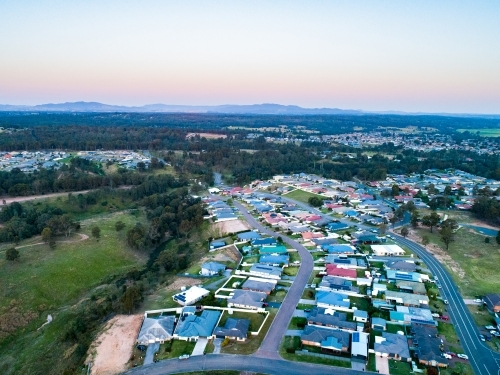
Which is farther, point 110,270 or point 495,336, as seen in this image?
point 110,270

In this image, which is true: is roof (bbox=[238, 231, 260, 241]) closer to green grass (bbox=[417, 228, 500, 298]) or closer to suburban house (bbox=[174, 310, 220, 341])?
suburban house (bbox=[174, 310, 220, 341])

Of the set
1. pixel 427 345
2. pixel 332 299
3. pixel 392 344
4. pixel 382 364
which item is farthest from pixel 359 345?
pixel 332 299


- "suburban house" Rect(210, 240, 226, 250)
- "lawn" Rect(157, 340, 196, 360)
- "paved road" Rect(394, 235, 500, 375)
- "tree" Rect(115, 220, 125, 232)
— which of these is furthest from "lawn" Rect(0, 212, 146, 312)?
"paved road" Rect(394, 235, 500, 375)

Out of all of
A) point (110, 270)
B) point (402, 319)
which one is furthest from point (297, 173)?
point (402, 319)

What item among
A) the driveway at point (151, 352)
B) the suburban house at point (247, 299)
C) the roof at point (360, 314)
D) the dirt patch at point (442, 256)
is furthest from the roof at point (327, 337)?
the dirt patch at point (442, 256)

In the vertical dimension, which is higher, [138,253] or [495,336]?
[495,336]

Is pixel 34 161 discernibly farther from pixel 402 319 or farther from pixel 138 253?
pixel 402 319
